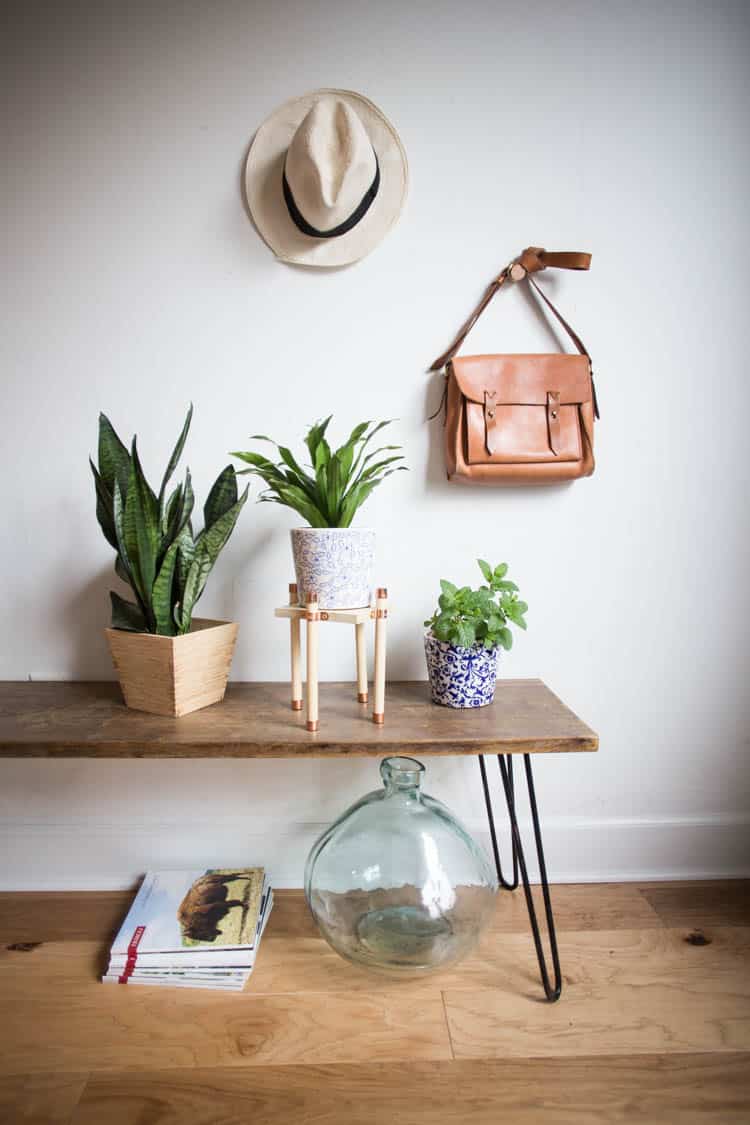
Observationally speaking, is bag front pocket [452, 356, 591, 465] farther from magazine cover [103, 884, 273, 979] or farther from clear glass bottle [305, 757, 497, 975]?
magazine cover [103, 884, 273, 979]

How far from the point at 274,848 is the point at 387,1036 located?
556 mm

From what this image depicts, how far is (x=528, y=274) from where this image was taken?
1560 millimetres

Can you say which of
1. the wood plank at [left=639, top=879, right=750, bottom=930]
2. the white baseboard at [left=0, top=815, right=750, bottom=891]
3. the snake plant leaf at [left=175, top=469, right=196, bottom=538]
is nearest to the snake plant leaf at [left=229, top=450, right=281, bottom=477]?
the snake plant leaf at [left=175, top=469, right=196, bottom=538]

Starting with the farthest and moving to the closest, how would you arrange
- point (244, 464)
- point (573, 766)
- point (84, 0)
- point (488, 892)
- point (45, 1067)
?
point (573, 766) < point (244, 464) < point (84, 0) < point (488, 892) < point (45, 1067)

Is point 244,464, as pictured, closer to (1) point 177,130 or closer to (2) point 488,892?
(1) point 177,130

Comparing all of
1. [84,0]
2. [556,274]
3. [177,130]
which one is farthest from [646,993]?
[84,0]

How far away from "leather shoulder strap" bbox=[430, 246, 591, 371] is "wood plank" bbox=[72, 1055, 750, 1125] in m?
1.37

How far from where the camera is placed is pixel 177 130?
1521mm

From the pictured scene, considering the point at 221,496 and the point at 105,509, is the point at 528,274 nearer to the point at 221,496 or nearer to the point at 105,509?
the point at 221,496

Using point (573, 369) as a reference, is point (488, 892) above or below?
below

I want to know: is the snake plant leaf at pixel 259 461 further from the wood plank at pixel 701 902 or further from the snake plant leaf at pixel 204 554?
the wood plank at pixel 701 902

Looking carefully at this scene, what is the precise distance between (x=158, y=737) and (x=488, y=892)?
2.24 ft

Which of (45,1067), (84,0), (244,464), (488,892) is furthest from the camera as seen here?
(244,464)

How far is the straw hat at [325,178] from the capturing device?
55.4 inches
